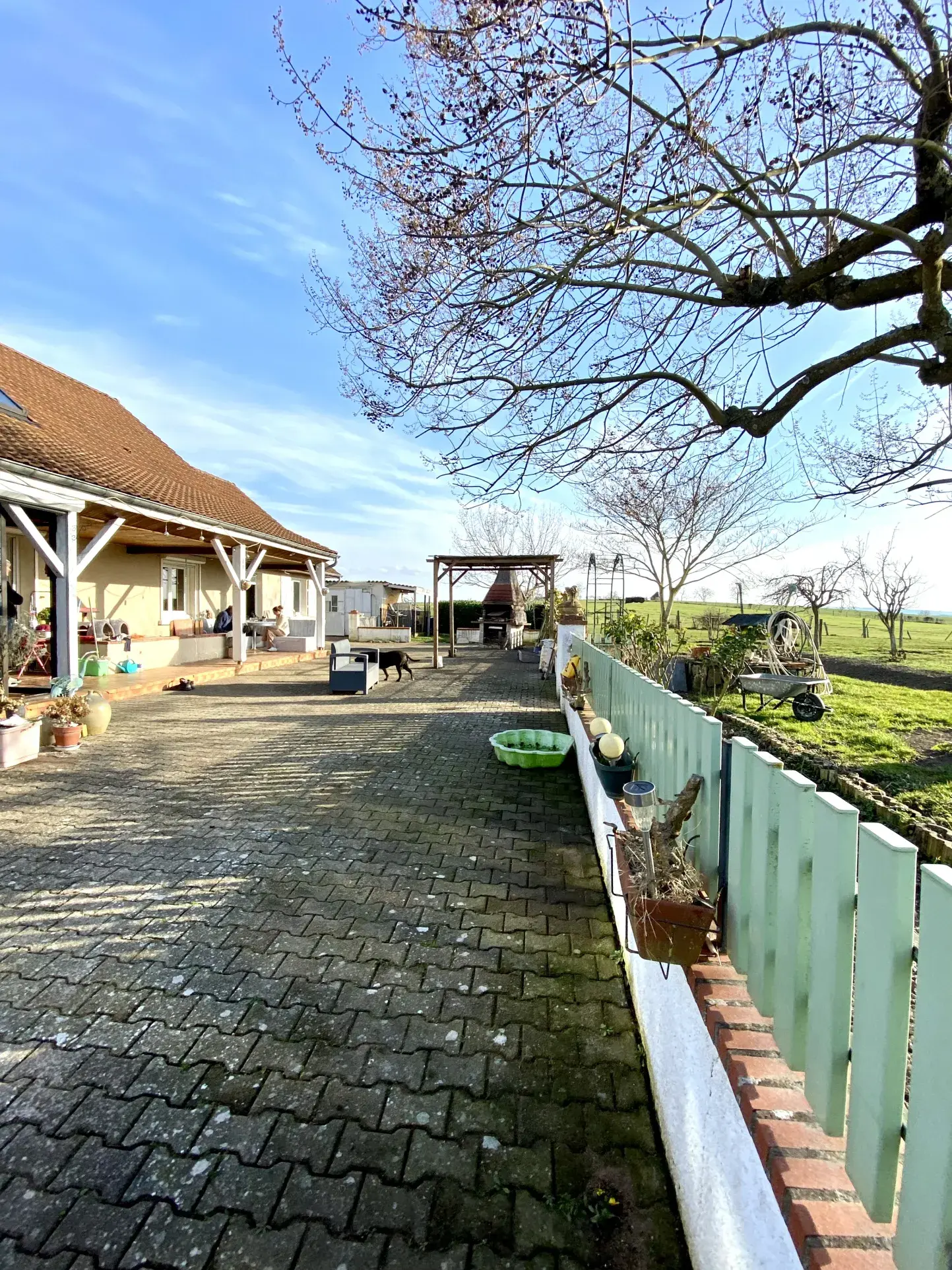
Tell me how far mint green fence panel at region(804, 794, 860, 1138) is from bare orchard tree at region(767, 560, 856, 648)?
13.7m

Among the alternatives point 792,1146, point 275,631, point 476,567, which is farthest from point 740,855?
point 275,631

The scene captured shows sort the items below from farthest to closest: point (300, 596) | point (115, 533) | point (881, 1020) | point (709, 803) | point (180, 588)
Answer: point (300, 596) → point (180, 588) → point (115, 533) → point (709, 803) → point (881, 1020)

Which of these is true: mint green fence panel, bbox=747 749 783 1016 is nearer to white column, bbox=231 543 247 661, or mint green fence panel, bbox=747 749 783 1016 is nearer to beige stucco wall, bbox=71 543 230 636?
Result: white column, bbox=231 543 247 661

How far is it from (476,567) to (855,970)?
54.0 feet

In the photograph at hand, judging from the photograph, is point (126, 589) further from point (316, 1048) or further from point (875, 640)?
point (875, 640)

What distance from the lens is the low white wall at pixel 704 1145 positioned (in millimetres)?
1180

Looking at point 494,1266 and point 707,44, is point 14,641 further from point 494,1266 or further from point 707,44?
point 707,44

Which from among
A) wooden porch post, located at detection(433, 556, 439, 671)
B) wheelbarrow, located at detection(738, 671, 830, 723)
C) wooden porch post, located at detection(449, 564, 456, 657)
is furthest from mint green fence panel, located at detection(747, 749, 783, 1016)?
wooden porch post, located at detection(449, 564, 456, 657)

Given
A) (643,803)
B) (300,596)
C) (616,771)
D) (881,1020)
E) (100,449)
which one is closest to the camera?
(881,1020)

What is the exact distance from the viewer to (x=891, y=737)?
746 cm

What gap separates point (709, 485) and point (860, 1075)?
1799 centimetres

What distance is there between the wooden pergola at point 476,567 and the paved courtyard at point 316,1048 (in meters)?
11.4

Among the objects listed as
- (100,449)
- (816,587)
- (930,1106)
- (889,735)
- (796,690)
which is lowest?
(889,735)

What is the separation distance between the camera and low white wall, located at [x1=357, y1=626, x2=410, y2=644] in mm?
25812
